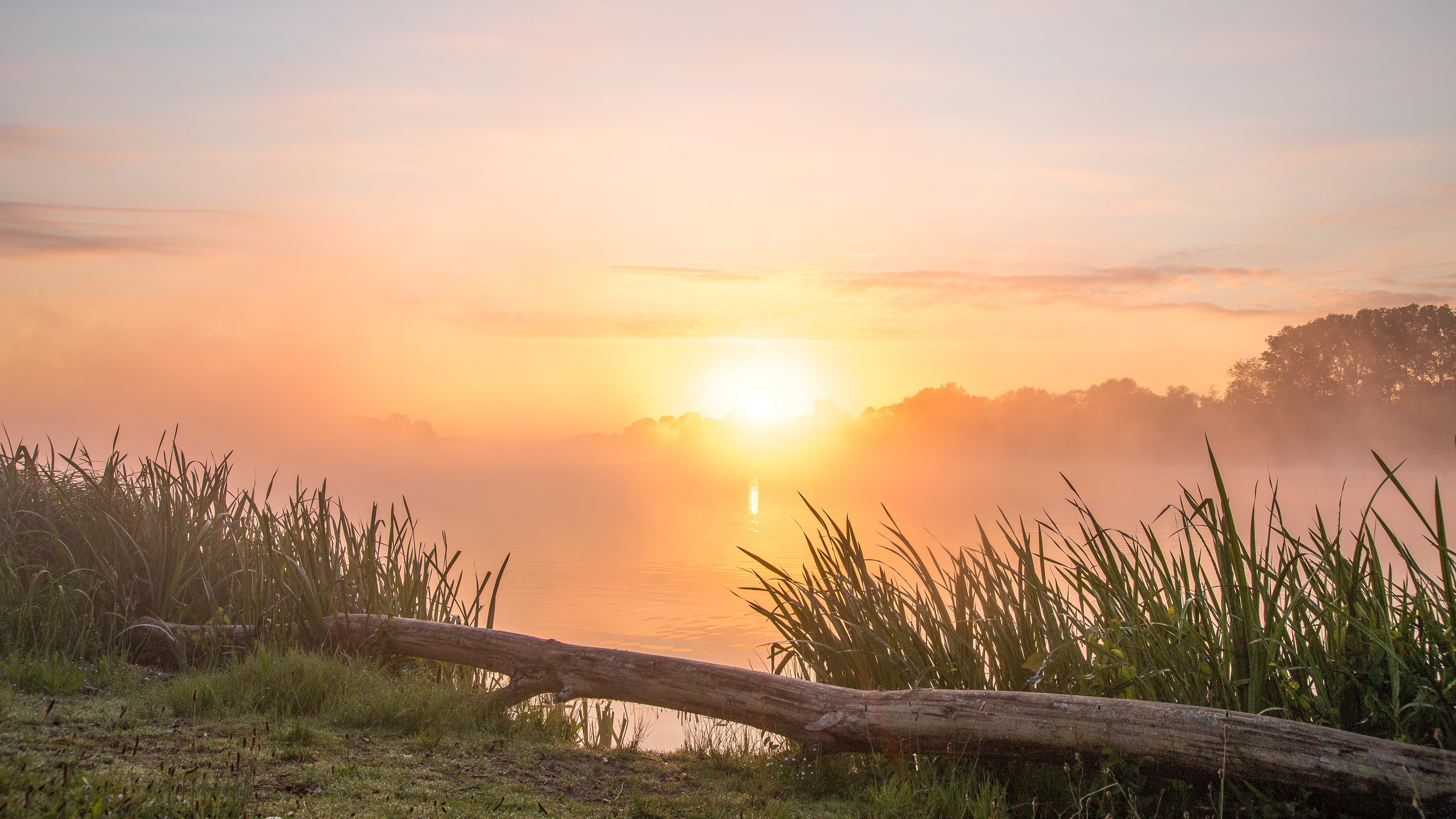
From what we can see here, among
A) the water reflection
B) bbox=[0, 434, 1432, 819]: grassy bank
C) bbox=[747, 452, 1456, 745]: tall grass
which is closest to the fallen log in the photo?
bbox=[0, 434, 1432, 819]: grassy bank

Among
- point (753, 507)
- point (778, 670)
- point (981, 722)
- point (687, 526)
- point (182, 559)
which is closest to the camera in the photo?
point (981, 722)

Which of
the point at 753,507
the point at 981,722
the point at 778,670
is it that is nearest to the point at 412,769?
the point at 778,670

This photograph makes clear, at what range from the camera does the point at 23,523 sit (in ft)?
21.0

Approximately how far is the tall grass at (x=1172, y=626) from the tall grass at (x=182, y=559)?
2619 mm

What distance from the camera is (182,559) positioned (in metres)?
5.93

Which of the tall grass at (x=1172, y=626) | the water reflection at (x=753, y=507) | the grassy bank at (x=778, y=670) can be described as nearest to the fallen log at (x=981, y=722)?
the grassy bank at (x=778, y=670)

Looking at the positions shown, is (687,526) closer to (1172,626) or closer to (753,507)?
(753,507)

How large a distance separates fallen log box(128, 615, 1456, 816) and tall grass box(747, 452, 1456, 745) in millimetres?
278

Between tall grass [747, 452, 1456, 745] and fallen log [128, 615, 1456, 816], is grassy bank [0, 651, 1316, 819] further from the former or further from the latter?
tall grass [747, 452, 1456, 745]

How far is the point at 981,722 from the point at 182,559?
5309mm

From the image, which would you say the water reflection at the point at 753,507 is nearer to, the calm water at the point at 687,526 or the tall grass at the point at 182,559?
the calm water at the point at 687,526

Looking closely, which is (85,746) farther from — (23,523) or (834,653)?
(23,523)

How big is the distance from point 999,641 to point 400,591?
4.30 meters

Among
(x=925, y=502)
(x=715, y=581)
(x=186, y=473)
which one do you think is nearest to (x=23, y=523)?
(x=186, y=473)
